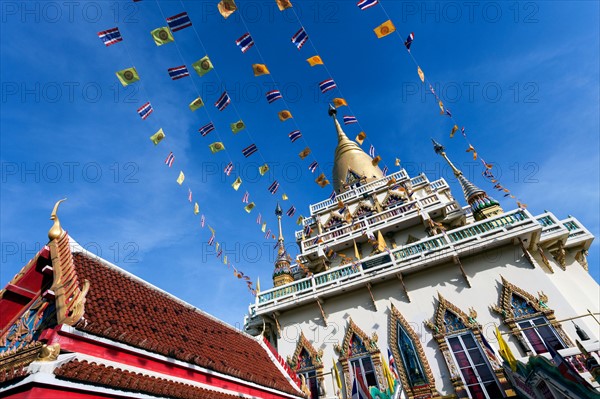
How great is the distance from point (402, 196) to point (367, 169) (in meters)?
6.78

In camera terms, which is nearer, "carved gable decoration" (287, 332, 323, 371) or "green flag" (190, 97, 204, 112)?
"green flag" (190, 97, 204, 112)

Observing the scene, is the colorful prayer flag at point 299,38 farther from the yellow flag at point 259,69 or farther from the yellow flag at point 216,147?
the yellow flag at point 216,147

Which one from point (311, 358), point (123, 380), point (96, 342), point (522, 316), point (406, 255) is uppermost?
point (406, 255)

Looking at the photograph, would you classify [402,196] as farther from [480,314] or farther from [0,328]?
[0,328]

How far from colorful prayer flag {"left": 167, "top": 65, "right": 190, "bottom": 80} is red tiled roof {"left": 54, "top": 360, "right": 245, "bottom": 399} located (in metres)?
8.22

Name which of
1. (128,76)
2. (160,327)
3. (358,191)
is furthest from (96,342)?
(358,191)

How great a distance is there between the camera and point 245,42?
988 cm

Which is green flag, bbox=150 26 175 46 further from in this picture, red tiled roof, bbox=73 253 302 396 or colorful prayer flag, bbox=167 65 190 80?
red tiled roof, bbox=73 253 302 396

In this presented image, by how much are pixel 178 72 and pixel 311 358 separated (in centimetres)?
1202

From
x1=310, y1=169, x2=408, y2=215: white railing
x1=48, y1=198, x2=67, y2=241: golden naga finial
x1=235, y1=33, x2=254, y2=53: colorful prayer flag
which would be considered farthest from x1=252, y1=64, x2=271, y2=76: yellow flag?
x1=310, y1=169, x2=408, y2=215: white railing

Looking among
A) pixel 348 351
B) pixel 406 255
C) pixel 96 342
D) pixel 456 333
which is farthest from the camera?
pixel 406 255

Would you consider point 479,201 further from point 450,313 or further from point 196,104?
point 196,104

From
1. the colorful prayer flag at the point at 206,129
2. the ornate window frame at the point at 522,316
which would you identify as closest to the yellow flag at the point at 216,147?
the colorful prayer flag at the point at 206,129

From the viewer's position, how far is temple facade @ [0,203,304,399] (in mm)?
4277
